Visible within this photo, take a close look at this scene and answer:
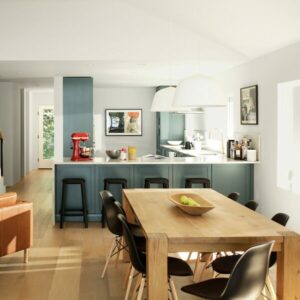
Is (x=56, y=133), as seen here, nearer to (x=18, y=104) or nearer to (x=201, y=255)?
(x=18, y=104)

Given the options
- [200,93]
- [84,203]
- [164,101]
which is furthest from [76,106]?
[200,93]

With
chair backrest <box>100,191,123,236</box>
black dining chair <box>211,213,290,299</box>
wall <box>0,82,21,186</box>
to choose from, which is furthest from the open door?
black dining chair <box>211,213,290,299</box>

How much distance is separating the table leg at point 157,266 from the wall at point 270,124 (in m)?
3.05

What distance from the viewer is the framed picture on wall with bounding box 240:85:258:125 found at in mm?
6932

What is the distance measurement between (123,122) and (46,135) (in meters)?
4.31

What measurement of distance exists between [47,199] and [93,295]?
537 cm

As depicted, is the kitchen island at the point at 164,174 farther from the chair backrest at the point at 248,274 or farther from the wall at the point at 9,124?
the wall at the point at 9,124

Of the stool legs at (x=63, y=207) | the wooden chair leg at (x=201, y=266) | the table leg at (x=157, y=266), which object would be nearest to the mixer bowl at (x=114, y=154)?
the stool legs at (x=63, y=207)

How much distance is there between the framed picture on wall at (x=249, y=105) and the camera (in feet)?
22.7

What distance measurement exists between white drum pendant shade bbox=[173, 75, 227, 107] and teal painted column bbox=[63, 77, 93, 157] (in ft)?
15.9

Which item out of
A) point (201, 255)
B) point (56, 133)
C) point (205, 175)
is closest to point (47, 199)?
point (56, 133)

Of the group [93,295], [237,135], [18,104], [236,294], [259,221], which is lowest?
[93,295]

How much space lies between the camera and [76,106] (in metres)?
8.91

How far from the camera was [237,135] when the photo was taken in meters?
7.87
